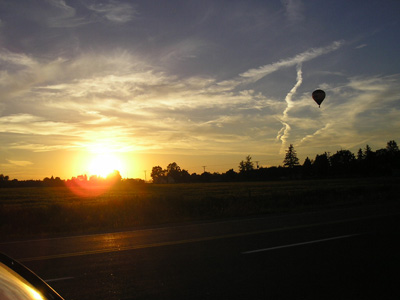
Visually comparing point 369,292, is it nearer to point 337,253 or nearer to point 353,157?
point 337,253

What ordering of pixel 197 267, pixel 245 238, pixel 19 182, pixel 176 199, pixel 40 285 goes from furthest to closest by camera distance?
pixel 19 182
pixel 176 199
pixel 245 238
pixel 197 267
pixel 40 285

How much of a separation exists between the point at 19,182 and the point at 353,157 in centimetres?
12530

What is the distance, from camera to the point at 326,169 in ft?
446

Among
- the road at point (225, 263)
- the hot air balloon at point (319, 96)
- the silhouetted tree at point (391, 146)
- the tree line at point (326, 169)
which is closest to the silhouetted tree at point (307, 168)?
the tree line at point (326, 169)

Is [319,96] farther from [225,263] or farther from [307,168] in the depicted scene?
[307,168]

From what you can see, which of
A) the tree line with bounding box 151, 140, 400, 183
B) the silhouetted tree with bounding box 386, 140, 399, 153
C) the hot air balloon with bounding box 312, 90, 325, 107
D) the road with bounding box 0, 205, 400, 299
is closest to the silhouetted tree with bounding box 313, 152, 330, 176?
the tree line with bounding box 151, 140, 400, 183

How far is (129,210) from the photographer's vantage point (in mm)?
20766

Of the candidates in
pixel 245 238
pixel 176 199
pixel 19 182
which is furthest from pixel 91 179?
pixel 245 238

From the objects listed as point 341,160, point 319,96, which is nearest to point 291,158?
point 341,160

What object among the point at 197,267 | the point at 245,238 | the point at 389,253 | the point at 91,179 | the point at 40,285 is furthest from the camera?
the point at 91,179

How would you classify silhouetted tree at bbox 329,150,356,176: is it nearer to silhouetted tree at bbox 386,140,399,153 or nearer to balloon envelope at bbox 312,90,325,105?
silhouetted tree at bbox 386,140,399,153

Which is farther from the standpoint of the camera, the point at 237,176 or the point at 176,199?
the point at 237,176

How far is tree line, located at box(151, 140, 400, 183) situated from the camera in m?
125

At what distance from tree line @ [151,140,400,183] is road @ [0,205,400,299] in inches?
4448
